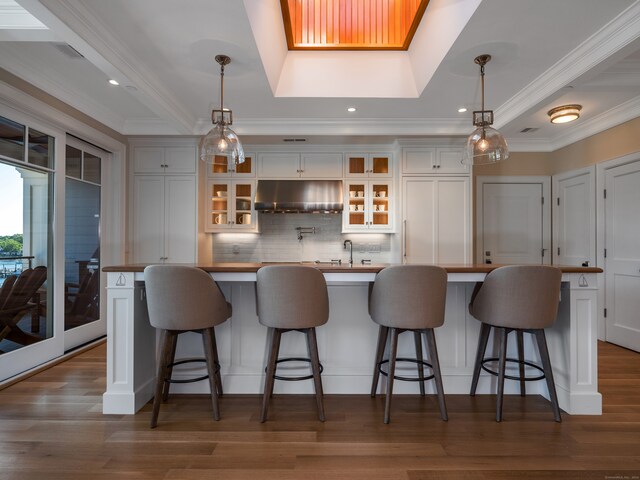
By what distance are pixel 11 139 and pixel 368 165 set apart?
369 centimetres

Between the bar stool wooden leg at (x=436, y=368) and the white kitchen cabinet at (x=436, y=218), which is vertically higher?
the white kitchen cabinet at (x=436, y=218)

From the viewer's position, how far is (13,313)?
2906 mm

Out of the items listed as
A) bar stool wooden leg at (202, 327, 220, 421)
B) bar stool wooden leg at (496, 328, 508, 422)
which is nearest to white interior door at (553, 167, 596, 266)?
bar stool wooden leg at (496, 328, 508, 422)

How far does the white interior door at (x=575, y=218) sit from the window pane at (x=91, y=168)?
5.79 m

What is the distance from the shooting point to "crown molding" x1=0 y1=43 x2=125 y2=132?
105 inches

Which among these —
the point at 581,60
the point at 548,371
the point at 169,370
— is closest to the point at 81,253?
the point at 169,370

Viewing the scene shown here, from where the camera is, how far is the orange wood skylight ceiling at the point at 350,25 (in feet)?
9.75

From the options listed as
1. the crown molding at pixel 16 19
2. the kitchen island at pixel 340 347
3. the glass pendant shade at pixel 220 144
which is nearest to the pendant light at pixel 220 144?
the glass pendant shade at pixel 220 144

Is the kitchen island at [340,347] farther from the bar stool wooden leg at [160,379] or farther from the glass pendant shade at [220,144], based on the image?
the glass pendant shade at [220,144]

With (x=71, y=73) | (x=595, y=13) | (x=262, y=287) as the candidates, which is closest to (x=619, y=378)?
(x=595, y=13)

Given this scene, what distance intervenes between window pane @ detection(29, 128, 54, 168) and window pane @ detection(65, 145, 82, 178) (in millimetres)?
270

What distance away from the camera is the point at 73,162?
3.69 meters

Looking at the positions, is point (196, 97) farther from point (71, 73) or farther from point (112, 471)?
point (112, 471)

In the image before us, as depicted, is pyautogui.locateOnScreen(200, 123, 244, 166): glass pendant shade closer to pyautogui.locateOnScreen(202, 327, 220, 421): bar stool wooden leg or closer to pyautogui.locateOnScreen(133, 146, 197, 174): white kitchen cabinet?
pyautogui.locateOnScreen(202, 327, 220, 421): bar stool wooden leg
